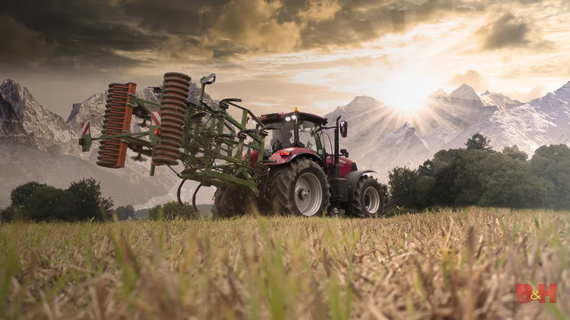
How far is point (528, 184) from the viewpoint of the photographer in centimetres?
4034

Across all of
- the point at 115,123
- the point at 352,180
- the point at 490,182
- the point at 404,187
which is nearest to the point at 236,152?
the point at 115,123

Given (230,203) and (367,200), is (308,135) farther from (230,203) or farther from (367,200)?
(367,200)

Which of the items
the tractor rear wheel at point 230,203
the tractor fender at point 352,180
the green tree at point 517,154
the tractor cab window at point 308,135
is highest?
the green tree at point 517,154

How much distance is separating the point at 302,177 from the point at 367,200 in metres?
3.79

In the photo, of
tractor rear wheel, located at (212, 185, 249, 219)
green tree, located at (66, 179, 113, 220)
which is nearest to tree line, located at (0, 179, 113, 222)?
green tree, located at (66, 179, 113, 220)

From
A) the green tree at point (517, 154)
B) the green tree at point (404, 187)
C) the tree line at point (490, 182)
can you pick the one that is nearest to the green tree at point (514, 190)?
the tree line at point (490, 182)

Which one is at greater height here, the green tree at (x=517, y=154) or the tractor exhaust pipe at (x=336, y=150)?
the green tree at (x=517, y=154)

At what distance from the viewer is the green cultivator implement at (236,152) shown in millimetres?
7738

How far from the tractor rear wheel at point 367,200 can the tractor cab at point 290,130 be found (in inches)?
78.2

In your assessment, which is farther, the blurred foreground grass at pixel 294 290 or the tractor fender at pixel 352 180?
the tractor fender at pixel 352 180

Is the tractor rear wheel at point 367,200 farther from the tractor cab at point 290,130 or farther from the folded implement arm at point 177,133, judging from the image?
the folded implement arm at point 177,133

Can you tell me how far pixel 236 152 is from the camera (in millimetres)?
9211

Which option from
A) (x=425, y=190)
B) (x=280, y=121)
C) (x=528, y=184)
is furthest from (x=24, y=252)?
(x=425, y=190)

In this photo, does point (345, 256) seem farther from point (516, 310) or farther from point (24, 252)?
point (24, 252)
